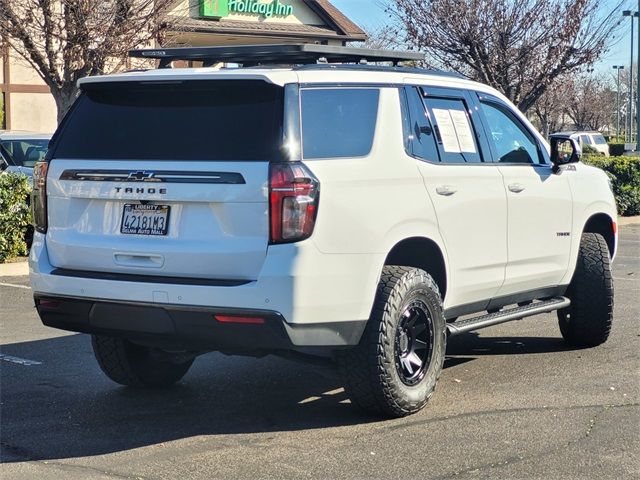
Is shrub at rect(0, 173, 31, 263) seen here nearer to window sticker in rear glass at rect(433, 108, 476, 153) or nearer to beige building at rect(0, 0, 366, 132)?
window sticker in rear glass at rect(433, 108, 476, 153)

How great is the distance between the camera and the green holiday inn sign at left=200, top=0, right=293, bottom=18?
26.9 meters

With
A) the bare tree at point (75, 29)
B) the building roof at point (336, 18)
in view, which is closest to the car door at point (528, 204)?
the bare tree at point (75, 29)

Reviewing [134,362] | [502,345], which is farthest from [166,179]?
[502,345]

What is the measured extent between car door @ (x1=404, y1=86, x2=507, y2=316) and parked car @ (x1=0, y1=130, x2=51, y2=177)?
33.9ft

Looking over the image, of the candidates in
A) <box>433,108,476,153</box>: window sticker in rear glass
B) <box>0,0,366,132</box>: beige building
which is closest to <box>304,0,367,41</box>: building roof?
<box>0,0,366,132</box>: beige building

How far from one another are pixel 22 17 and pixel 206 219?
11460 millimetres

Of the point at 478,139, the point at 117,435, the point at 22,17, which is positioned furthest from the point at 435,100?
the point at 22,17

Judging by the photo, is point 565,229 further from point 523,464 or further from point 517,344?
point 523,464

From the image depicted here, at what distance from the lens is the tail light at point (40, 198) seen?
19.7 feet

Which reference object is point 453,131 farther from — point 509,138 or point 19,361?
point 19,361

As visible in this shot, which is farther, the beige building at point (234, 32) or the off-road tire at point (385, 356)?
the beige building at point (234, 32)

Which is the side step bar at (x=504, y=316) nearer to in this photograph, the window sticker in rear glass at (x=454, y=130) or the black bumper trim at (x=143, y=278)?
the window sticker in rear glass at (x=454, y=130)

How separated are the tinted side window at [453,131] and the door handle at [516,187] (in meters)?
0.32

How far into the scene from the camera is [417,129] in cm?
628
